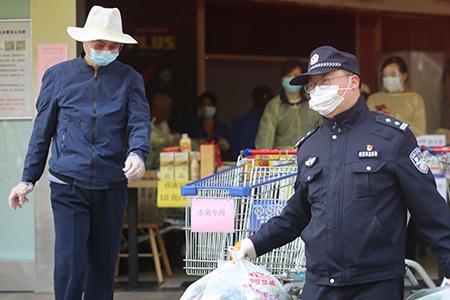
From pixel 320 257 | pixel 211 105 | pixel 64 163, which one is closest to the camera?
pixel 320 257

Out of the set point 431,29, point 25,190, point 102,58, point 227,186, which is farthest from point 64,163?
point 431,29

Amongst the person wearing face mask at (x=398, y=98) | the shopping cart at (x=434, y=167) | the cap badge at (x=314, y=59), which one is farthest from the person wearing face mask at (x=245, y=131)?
the cap badge at (x=314, y=59)

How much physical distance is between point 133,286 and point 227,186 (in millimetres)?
2834

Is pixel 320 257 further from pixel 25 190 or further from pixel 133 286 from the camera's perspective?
pixel 133 286

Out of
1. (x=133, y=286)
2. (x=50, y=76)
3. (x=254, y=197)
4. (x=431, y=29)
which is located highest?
(x=431, y=29)

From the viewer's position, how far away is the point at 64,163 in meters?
5.00

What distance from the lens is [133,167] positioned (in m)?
4.64

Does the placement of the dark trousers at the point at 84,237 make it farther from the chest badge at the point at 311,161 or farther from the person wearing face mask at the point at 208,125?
the person wearing face mask at the point at 208,125

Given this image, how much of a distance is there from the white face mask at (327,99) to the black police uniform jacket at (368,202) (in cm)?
6

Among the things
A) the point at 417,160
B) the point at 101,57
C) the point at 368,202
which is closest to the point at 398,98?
the point at 101,57

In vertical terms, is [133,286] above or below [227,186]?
below

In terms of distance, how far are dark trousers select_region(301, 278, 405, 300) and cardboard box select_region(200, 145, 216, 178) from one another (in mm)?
3436

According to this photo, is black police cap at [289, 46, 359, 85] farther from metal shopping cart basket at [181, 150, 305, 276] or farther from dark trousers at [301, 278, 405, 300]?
metal shopping cart basket at [181, 150, 305, 276]

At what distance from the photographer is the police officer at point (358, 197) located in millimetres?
3535
